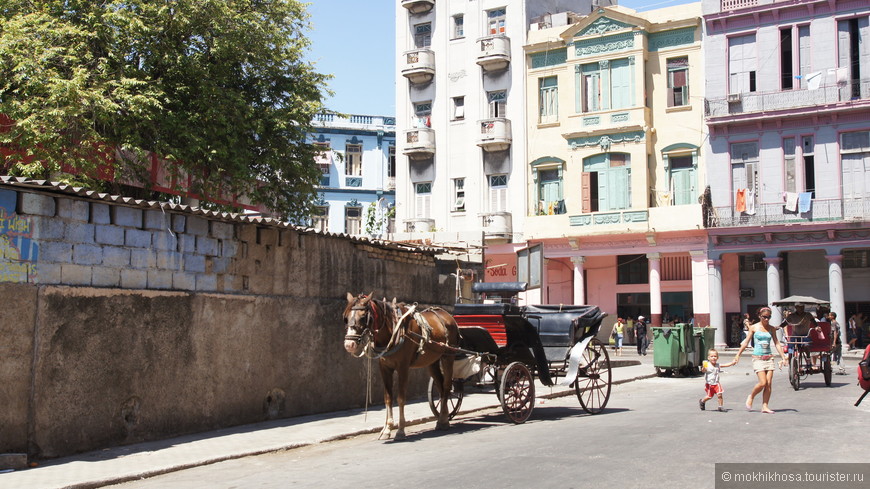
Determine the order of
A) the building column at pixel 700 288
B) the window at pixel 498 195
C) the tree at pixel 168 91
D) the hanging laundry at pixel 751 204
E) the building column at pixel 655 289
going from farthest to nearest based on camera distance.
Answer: the window at pixel 498 195 < the building column at pixel 655 289 < the building column at pixel 700 288 < the hanging laundry at pixel 751 204 < the tree at pixel 168 91

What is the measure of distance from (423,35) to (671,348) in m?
25.4

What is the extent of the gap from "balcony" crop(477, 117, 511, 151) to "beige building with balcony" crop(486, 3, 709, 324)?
3.51ft

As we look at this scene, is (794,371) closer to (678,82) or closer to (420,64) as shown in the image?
(678,82)

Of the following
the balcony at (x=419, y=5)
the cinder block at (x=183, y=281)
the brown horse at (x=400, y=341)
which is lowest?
the brown horse at (x=400, y=341)

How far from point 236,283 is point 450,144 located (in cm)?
2992

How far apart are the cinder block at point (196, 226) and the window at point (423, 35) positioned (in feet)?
106

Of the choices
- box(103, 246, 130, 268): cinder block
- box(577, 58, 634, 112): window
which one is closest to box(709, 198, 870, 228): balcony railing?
box(577, 58, 634, 112): window

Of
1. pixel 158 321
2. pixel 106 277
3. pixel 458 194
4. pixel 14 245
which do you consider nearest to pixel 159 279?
pixel 158 321

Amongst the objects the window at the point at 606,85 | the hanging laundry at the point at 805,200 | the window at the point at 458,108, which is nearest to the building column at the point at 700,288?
the hanging laundry at the point at 805,200

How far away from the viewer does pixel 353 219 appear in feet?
179

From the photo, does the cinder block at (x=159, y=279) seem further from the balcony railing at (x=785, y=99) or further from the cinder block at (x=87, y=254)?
the balcony railing at (x=785, y=99)

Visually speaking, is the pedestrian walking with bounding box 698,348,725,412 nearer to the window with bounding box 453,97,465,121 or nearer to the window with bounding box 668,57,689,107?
the window with bounding box 668,57,689,107

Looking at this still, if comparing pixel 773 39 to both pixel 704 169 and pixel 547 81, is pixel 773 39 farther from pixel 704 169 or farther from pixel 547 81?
pixel 547 81

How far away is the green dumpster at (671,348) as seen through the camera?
23672 millimetres
